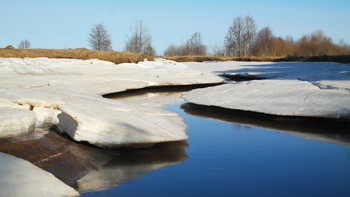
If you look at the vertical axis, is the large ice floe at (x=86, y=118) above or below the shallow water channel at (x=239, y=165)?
above

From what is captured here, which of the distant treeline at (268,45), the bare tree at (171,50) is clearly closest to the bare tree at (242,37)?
the distant treeline at (268,45)

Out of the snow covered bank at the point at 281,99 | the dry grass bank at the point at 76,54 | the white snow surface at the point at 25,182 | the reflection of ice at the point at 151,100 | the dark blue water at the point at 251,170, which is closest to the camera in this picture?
the white snow surface at the point at 25,182

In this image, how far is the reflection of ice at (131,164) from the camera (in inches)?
92.2

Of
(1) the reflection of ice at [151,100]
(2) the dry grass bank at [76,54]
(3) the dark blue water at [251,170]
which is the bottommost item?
(3) the dark blue water at [251,170]

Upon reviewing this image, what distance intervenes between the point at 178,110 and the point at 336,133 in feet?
8.18

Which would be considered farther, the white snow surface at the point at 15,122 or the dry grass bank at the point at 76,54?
the dry grass bank at the point at 76,54

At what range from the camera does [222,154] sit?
10.1ft

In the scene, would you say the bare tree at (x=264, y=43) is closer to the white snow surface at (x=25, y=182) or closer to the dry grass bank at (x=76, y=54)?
the dry grass bank at (x=76, y=54)

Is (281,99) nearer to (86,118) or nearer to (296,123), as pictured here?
(296,123)

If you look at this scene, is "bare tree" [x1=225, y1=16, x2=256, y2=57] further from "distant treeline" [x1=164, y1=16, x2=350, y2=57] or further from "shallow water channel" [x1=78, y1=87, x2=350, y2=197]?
"shallow water channel" [x1=78, y1=87, x2=350, y2=197]

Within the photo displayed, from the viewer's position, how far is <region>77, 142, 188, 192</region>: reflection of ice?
2.34m

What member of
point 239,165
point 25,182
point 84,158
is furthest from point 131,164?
point 25,182

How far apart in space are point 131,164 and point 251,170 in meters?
0.90

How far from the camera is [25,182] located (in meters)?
1.94
